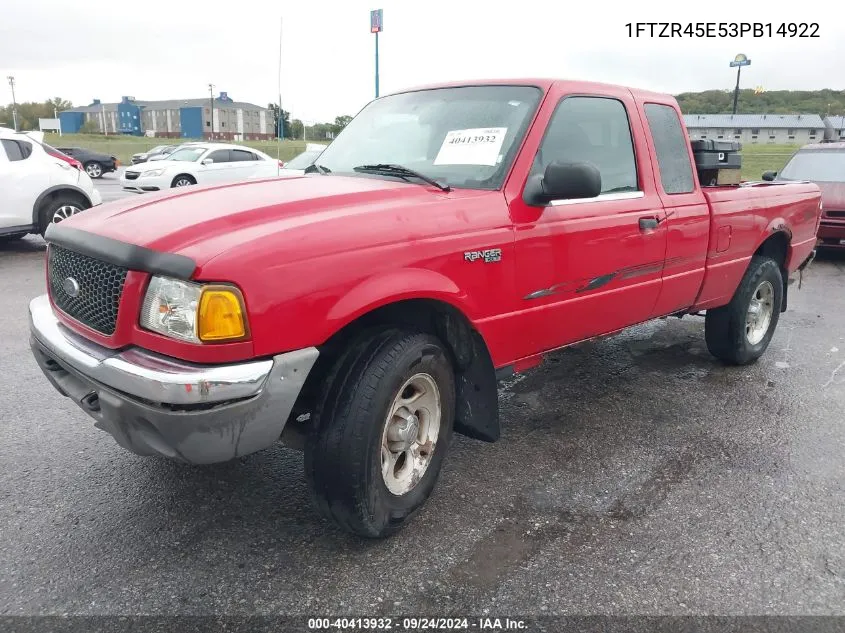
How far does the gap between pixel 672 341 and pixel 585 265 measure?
9.71 feet

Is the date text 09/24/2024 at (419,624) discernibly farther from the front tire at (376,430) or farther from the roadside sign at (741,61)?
the roadside sign at (741,61)

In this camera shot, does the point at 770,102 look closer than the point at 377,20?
No

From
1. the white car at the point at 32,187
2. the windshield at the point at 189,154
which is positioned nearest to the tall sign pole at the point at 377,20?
the windshield at the point at 189,154

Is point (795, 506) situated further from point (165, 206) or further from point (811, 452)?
point (165, 206)

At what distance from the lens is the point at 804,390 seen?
4.82 meters

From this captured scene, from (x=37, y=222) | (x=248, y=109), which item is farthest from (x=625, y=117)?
(x=248, y=109)

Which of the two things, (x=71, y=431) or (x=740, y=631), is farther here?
(x=71, y=431)

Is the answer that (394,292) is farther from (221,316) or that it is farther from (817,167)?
(817,167)

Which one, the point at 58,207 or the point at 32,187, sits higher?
the point at 32,187

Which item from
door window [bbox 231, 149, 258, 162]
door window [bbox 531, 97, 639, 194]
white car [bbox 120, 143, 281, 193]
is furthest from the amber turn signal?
door window [bbox 231, 149, 258, 162]

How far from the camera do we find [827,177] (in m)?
10.5

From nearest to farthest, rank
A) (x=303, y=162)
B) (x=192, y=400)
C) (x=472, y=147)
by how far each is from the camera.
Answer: (x=192, y=400)
(x=472, y=147)
(x=303, y=162)

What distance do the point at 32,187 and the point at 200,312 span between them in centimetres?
846

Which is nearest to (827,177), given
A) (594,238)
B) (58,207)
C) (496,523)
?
(594,238)
